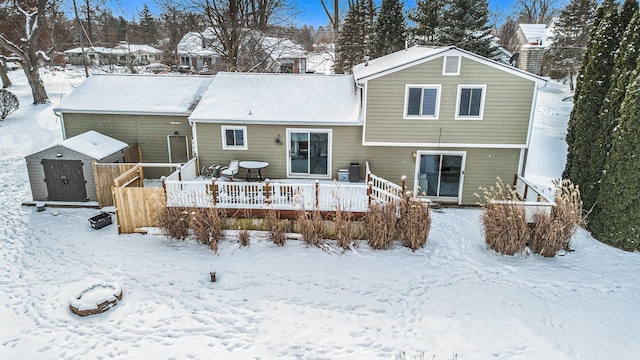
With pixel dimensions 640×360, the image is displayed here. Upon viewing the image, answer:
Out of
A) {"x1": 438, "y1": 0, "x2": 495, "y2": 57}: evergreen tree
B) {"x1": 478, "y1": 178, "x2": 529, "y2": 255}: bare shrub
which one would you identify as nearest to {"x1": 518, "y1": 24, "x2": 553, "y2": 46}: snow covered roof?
{"x1": 438, "y1": 0, "x2": 495, "y2": 57}: evergreen tree

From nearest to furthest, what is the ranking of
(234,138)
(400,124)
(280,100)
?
(400,124)
(234,138)
(280,100)

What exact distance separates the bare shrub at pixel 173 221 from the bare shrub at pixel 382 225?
187 inches

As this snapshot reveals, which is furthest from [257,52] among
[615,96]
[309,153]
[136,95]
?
[615,96]

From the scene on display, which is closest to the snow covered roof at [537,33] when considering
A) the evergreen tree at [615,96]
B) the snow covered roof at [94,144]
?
the evergreen tree at [615,96]

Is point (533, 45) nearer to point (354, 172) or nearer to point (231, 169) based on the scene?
point (354, 172)

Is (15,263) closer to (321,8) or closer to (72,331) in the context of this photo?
(72,331)

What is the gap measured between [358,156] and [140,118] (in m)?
7.80

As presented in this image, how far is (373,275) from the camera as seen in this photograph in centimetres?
850

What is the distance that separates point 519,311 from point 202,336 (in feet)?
19.6

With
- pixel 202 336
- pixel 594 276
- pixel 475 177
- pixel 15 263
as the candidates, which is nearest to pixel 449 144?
pixel 475 177

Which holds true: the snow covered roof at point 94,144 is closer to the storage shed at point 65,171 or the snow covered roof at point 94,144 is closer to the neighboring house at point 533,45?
the storage shed at point 65,171

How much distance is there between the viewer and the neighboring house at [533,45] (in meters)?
30.8

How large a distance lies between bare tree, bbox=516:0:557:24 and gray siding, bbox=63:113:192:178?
4429cm

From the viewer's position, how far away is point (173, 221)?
975 centimetres
